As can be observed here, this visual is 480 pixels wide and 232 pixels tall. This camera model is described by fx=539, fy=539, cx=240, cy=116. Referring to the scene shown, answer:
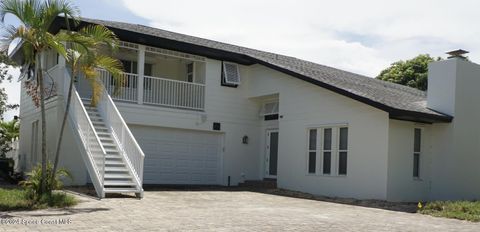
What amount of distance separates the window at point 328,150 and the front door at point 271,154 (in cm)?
257

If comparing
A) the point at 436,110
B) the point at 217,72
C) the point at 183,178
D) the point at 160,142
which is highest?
the point at 217,72

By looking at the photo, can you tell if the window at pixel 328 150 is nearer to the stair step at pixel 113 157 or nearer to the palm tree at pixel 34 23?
the stair step at pixel 113 157

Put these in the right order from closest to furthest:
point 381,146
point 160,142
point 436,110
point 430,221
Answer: point 430,221
point 381,146
point 436,110
point 160,142

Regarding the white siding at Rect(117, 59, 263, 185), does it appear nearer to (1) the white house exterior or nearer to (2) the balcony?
(1) the white house exterior

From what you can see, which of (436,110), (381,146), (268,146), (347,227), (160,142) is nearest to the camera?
(347,227)

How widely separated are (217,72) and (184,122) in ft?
7.84

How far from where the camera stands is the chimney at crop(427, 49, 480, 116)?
16297mm

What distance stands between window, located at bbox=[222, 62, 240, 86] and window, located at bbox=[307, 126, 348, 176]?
408 cm

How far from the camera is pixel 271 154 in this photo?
20469 mm

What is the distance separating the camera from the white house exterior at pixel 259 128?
50.4ft

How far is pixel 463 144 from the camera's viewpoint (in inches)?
653

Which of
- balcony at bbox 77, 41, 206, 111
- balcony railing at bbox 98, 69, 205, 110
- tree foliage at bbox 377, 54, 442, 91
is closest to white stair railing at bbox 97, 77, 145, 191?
balcony at bbox 77, 41, 206, 111

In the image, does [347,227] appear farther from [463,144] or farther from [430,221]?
[463,144]

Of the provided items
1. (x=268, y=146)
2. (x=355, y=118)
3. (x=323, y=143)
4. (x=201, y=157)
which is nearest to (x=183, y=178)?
(x=201, y=157)
